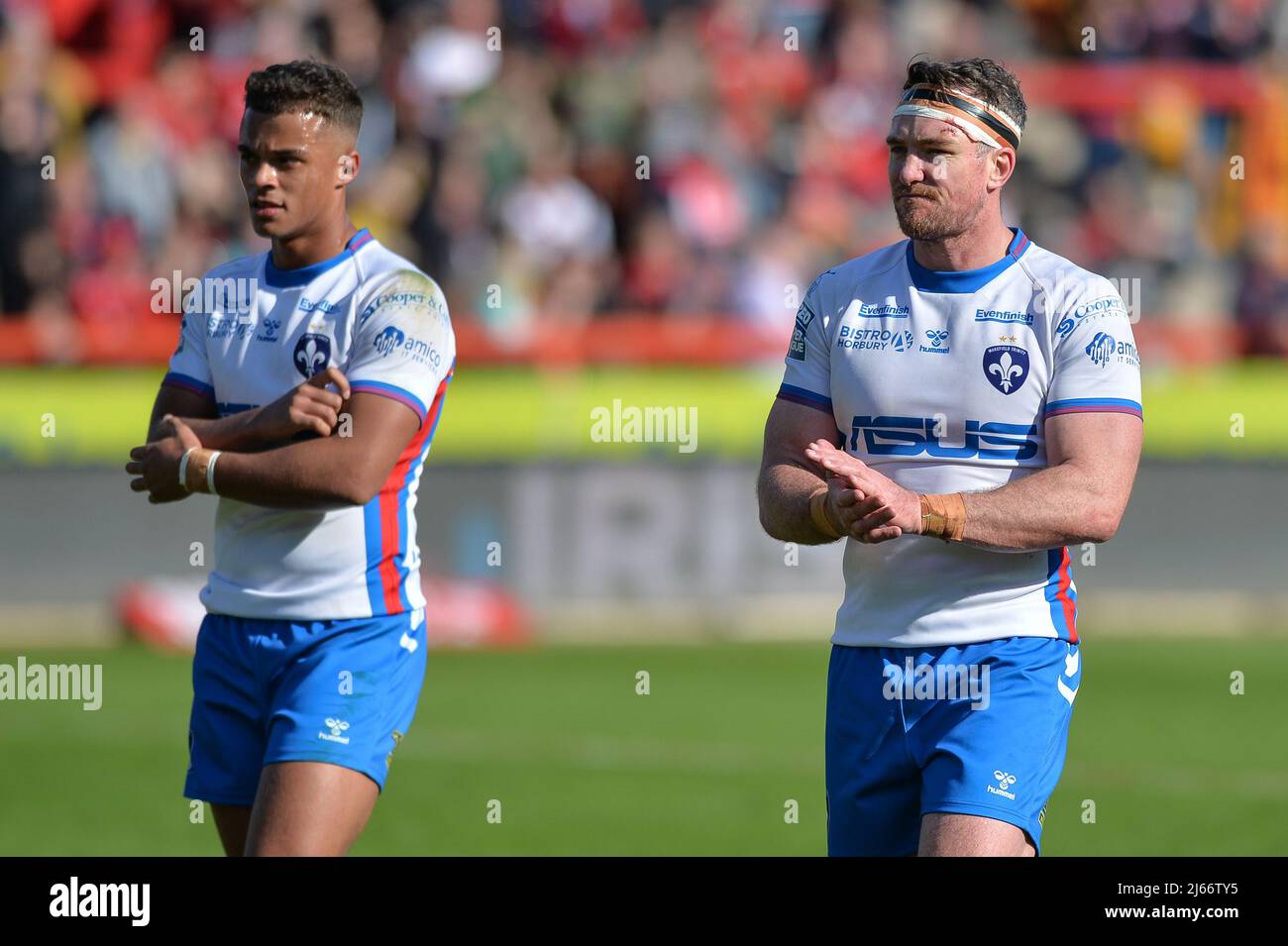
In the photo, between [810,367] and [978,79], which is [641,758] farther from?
[978,79]

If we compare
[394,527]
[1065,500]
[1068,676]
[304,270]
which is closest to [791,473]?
[1065,500]

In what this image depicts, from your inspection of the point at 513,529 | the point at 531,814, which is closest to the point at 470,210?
the point at 513,529

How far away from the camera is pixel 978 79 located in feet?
17.0

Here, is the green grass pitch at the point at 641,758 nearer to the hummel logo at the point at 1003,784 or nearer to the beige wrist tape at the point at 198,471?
the beige wrist tape at the point at 198,471

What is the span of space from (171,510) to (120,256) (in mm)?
2838

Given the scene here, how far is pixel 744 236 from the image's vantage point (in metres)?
18.0

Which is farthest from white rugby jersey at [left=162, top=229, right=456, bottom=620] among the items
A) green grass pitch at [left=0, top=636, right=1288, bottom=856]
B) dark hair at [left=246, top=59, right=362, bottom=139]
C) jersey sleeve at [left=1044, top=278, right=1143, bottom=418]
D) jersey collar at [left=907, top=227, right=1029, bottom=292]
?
green grass pitch at [left=0, top=636, right=1288, bottom=856]

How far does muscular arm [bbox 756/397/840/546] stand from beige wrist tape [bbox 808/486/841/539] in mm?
25

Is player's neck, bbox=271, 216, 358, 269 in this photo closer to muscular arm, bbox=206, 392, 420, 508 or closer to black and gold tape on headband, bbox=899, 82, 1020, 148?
muscular arm, bbox=206, 392, 420, 508

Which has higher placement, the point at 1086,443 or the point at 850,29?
the point at 850,29

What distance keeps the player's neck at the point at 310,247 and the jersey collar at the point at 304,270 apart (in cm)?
1

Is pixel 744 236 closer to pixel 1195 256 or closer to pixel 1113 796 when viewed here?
pixel 1195 256

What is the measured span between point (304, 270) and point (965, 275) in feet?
6.31

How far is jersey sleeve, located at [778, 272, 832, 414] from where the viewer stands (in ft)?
17.6
